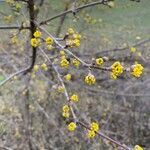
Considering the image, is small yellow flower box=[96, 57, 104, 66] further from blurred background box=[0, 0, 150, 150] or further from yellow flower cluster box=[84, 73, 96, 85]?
blurred background box=[0, 0, 150, 150]

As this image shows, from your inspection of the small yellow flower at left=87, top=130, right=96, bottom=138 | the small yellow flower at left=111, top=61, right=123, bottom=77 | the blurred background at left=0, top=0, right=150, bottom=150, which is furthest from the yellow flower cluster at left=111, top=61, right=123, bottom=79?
the blurred background at left=0, top=0, right=150, bottom=150

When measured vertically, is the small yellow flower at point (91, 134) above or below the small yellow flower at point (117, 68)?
below

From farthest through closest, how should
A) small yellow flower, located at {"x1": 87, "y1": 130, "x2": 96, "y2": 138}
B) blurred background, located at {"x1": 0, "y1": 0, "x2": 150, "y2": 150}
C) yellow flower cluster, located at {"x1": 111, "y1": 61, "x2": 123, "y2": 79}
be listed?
blurred background, located at {"x1": 0, "y1": 0, "x2": 150, "y2": 150}
small yellow flower, located at {"x1": 87, "y1": 130, "x2": 96, "y2": 138}
yellow flower cluster, located at {"x1": 111, "y1": 61, "x2": 123, "y2": 79}

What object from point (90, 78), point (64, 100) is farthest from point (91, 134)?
point (64, 100)

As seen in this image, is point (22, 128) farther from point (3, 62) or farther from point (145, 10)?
point (145, 10)

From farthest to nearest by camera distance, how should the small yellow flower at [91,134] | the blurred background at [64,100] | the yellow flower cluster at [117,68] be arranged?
the blurred background at [64,100]
the small yellow flower at [91,134]
the yellow flower cluster at [117,68]

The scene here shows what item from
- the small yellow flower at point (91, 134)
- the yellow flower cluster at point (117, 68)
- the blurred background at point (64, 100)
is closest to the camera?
the yellow flower cluster at point (117, 68)

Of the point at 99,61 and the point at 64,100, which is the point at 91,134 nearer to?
the point at 99,61

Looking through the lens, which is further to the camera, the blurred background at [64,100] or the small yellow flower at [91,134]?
the blurred background at [64,100]

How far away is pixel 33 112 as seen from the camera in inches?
208

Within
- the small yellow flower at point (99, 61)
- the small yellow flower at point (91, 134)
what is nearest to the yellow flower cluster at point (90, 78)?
the small yellow flower at point (99, 61)

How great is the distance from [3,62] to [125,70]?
4229 millimetres

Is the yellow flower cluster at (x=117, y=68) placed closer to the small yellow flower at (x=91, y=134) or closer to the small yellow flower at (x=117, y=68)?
the small yellow flower at (x=117, y=68)

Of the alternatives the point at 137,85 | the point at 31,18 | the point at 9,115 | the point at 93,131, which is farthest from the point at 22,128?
the point at 93,131
